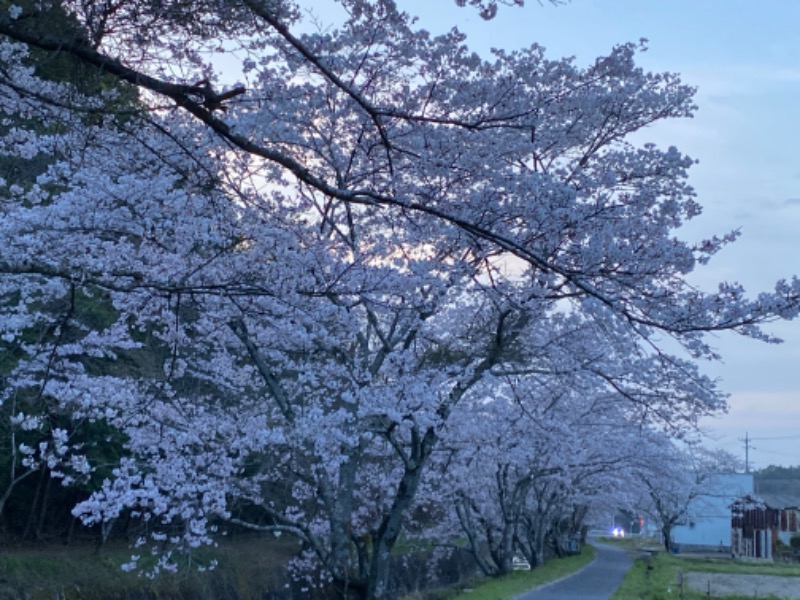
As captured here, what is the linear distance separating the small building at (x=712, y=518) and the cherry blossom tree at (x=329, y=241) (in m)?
36.1

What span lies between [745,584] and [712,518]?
37.1m

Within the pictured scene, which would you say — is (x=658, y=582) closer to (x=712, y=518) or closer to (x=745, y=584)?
(x=745, y=584)

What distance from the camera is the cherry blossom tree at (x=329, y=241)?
5.17 meters

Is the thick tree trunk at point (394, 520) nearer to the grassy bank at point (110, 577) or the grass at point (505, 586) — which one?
the grass at point (505, 586)

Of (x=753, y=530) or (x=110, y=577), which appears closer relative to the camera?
(x=110, y=577)

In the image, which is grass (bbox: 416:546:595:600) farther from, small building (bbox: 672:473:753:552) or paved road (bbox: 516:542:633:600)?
small building (bbox: 672:473:753:552)

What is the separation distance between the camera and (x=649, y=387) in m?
10.8

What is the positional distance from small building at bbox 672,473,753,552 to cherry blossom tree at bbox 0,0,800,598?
1422 inches

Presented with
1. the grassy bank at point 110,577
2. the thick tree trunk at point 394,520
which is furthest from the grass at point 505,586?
the thick tree trunk at point 394,520

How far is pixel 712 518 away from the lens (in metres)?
57.0

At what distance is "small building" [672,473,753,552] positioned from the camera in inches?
1822

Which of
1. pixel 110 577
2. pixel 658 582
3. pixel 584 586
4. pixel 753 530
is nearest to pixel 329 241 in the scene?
pixel 110 577

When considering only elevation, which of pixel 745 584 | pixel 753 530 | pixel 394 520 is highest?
pixel 753 530

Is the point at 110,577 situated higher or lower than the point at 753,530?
lower
